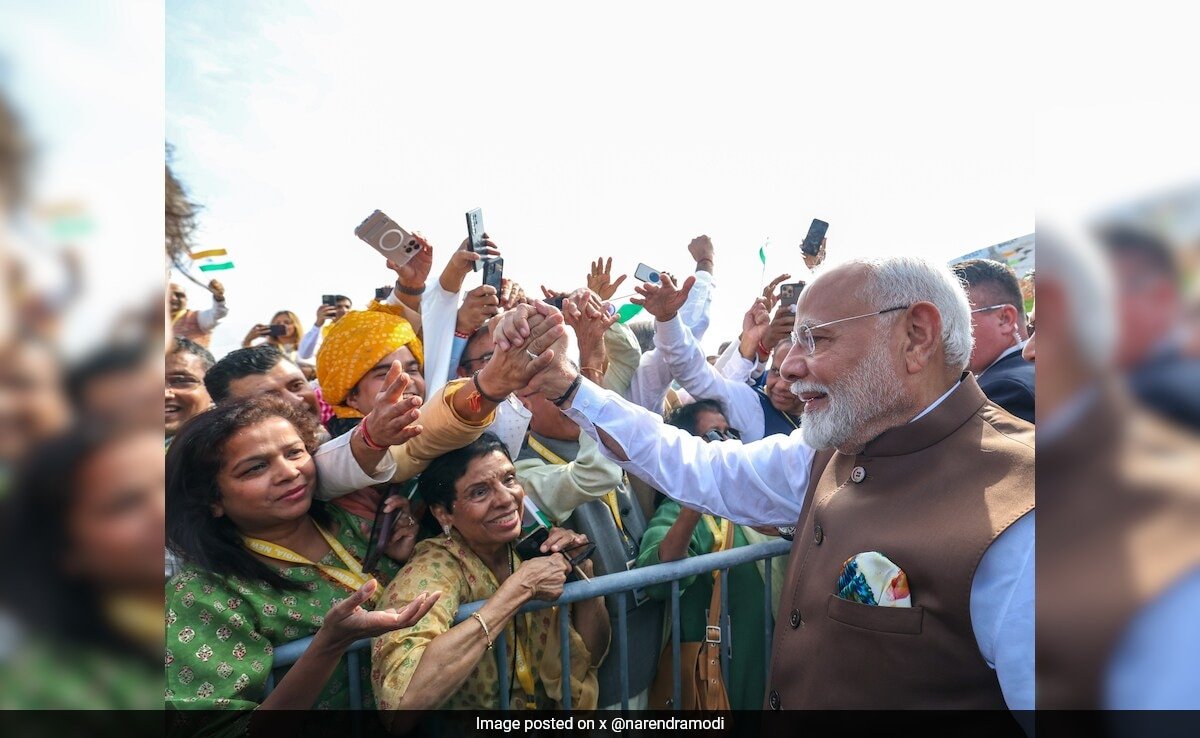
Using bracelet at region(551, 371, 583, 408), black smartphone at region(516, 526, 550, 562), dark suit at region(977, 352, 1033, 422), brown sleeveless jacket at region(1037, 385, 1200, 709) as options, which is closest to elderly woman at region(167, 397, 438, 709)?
black smartphone at region(516, 526, 550, 562)

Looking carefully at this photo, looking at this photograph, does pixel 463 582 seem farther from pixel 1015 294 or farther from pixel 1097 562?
pixel 1015 294

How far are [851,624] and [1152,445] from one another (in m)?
1.44

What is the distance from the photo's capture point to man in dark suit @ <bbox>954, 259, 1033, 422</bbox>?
276cm

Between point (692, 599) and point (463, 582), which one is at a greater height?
point (463, 582)

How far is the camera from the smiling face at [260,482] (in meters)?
2.25

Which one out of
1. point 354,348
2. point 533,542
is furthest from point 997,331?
point 354,348

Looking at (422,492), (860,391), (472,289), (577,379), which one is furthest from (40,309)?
(472,289)

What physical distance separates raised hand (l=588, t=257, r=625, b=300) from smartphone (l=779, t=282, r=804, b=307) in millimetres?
1087

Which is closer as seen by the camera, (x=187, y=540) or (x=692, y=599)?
(x=187, y=540)

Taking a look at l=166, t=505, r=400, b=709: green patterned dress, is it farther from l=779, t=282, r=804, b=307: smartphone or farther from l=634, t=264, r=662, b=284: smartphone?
l=779, t=282, r=804, b=307: smartphone

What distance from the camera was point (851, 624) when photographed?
177cm

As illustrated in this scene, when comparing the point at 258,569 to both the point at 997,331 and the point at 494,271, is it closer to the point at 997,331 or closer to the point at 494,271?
the point at 494,271

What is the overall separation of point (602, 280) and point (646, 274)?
0.59 meters

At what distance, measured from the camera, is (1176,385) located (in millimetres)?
451
